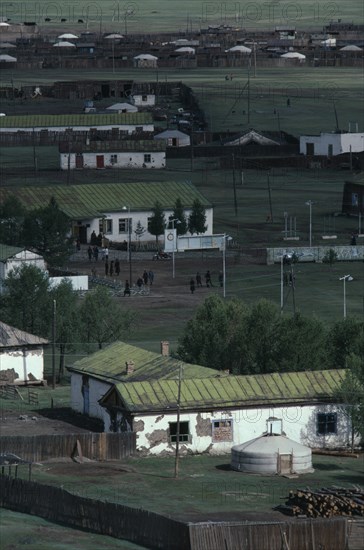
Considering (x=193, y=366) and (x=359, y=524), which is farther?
(x=193, y=366)

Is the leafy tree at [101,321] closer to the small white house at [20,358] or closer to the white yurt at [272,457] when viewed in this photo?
the small white house at [20,358]

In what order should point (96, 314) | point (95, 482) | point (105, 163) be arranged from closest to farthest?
1. point (95, 482)
2. point (96, 314)
3. point (105, 163)

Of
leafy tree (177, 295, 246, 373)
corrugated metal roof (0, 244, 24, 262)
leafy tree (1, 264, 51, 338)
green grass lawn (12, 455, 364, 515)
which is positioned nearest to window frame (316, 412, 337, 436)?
green grass lawn (12, 455, 364, 515)

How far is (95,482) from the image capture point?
52938 mm

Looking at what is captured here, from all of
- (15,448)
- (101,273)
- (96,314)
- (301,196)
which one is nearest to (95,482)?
(15,448)

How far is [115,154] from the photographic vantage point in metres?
134

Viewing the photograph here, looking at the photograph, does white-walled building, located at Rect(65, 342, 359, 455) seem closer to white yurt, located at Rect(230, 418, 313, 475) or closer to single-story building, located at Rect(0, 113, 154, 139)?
white yurt, located at Rect(230, 418, 313, 475)

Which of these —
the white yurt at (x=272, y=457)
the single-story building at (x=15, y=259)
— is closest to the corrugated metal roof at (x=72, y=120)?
the single-story building at (x=15, y=259)

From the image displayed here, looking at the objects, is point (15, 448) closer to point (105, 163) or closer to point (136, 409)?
point (136, 409)

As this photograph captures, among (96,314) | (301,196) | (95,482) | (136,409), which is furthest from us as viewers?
(301,196)

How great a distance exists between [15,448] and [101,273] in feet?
134

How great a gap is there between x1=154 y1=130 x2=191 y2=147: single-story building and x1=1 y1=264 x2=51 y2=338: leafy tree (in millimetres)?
67551

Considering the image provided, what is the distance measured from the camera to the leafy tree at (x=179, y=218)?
4216 inches

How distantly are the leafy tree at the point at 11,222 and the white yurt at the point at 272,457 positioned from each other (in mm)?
42064
